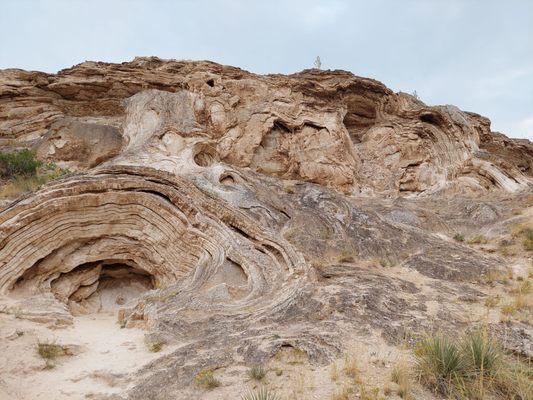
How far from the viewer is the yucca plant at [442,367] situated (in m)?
5.20

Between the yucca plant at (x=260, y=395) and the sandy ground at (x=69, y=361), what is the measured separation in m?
1.95

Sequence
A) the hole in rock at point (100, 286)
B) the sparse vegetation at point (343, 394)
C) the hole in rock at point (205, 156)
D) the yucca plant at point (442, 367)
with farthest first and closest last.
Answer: the hole in rock at point (205, 156)
the hole in rock at point (100, 286)
the yucca plant at point (442, 367)
the sparse vegetation at point (343, 394)

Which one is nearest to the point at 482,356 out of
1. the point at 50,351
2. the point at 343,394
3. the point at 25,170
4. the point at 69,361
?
the point at 343,394

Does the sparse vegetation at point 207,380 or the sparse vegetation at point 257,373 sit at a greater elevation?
the sparse vegetation at point 257,373

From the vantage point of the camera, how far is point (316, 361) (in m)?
A: 6.18

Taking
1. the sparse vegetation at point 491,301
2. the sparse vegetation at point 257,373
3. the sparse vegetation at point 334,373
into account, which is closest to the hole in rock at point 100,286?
the sparse vegetation at point 257,373

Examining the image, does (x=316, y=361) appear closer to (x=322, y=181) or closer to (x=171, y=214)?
(x=171, y=214)

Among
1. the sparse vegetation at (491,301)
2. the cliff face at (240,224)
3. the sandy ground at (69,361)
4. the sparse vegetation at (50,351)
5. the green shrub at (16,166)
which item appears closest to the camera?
the sandy ground at (69,361)

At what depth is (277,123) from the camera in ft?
64.3

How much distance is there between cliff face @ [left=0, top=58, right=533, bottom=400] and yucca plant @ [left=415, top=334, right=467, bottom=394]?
1.77 ft

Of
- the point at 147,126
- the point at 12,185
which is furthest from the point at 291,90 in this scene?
the point at 12,185

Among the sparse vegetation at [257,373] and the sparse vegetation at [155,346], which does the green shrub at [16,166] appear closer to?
the sparse vegetation at [155,346]

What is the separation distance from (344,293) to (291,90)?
46.3ft

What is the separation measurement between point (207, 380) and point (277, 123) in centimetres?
1523
